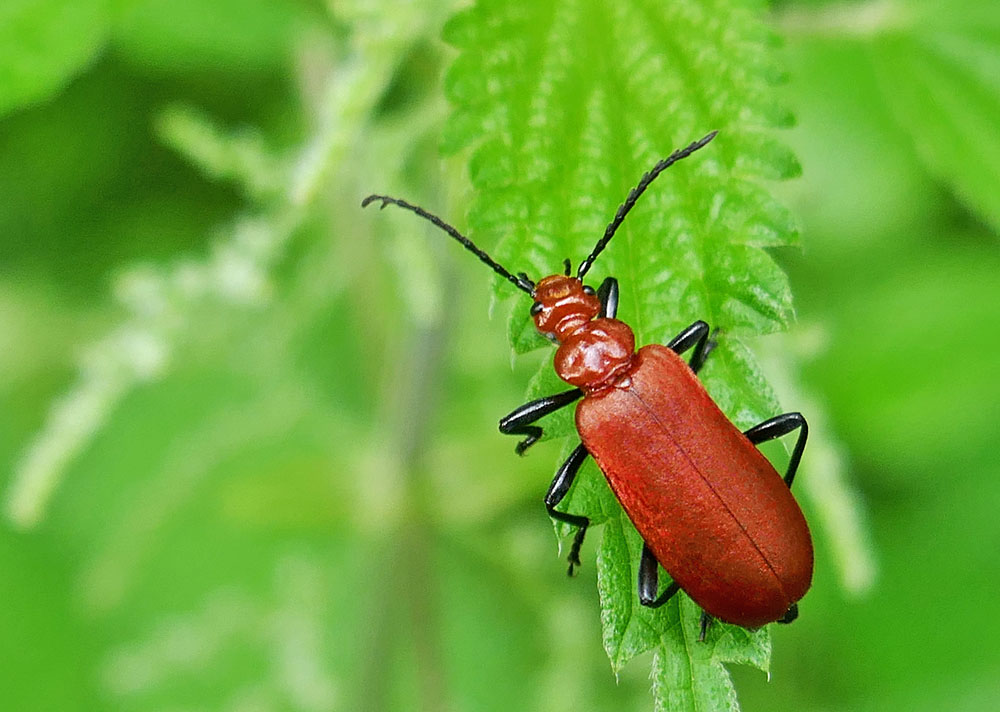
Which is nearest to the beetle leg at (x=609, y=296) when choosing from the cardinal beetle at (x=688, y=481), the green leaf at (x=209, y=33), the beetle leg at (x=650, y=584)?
the cardinal beetle at (x=688, y=481)

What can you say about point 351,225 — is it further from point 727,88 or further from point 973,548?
point 973,548

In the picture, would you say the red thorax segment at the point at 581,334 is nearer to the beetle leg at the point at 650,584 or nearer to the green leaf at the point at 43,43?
the beetle leg at the point at 650,584

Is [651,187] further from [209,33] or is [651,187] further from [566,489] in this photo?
[209,33]

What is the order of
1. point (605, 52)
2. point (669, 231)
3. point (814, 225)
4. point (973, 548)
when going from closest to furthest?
point (669, 231), point (605, 52), point (973, 548), point (814, 225)

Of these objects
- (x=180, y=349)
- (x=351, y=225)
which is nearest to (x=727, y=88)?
(x=351, y=225)

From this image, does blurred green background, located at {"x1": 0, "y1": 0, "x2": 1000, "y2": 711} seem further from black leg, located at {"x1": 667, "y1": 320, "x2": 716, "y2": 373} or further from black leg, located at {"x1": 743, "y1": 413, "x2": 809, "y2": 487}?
black leg, located at {"x1": 667, "y1": 320, "x2": 716, "y2": 373}

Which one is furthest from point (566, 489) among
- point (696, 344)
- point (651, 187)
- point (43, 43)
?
point (43, 43)

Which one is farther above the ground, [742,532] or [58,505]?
[58,505]
